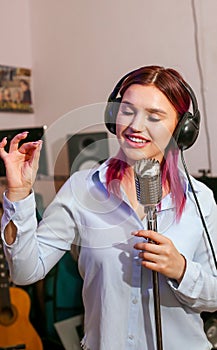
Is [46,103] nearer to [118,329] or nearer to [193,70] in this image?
[193,70]

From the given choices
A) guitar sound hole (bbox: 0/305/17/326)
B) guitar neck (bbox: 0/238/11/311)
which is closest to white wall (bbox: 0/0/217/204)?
guitar neck (bbox: 0/238/11/311)

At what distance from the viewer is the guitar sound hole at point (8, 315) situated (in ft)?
4.78

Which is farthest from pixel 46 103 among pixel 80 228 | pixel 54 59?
pixel 80 228

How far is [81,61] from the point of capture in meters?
1.73

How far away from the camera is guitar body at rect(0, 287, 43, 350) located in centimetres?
143

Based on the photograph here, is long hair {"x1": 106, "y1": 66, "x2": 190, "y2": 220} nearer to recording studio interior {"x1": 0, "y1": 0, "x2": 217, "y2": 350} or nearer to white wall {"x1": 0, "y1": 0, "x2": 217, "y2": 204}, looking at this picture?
recording studio interior {"x1": 0, "y1": 0, "x2": 217, "y2": 350}

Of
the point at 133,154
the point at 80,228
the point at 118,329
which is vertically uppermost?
the point at 133,154

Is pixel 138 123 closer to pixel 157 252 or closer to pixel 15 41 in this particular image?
pixel 157 252

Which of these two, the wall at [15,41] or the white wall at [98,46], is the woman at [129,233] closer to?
the white wall at [98,46]

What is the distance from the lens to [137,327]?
71 cm

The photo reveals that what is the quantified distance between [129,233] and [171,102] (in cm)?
21

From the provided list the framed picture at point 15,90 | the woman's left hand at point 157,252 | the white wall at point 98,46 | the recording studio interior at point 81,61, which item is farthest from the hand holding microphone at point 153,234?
the framed picture at point 15,90

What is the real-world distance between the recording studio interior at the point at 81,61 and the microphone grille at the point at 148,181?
0.24 metres

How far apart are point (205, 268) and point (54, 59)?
1.33 m
